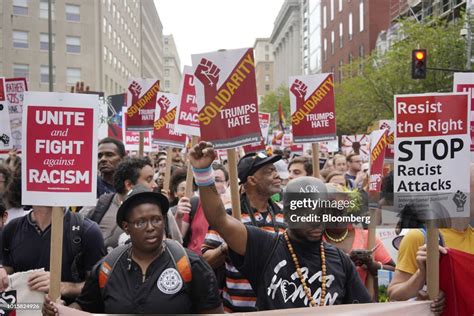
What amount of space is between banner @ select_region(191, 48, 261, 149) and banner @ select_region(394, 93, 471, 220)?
1.03m

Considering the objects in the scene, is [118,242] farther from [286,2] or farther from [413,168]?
[286,2]

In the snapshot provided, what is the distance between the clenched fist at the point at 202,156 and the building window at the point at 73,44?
44495mm

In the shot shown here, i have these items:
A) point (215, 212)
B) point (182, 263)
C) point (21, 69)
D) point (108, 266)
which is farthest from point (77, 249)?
point (21, 69)

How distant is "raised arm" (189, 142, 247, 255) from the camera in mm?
3178

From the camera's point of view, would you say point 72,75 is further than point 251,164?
Yes

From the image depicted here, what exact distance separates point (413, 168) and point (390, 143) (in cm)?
463

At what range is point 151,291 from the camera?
3.23 metres

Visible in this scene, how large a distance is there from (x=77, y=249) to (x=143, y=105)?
14.2 ft

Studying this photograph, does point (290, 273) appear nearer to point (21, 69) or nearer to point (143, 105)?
point (143, 105)

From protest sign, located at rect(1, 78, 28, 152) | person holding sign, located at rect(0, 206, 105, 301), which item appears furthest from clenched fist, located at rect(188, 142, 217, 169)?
protest sign, located at rect(1, 78, 28, 152)

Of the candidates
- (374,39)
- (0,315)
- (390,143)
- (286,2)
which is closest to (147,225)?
(0,315)

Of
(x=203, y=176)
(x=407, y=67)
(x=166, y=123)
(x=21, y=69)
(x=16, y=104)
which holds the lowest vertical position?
(x=203, y=176)

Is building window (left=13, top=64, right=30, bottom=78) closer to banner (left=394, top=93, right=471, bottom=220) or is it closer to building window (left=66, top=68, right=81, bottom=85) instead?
building window (left=66, top=68, right=81, bottom=85)

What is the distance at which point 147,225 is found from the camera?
344cm
